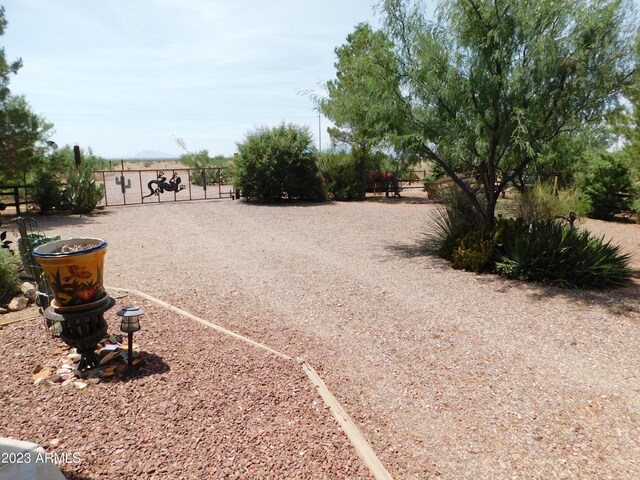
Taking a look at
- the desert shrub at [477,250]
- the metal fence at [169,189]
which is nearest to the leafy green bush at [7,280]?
the desert shrub at [477,250]

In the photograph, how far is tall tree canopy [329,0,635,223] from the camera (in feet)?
23.9

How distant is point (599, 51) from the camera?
7258mm

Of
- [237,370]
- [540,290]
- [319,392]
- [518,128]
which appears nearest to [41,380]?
[237,370]

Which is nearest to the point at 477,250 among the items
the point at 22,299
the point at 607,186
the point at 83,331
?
the point at 83,331

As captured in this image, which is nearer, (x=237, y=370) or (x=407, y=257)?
(x=237, y=370)

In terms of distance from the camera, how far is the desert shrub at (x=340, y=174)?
21.6m

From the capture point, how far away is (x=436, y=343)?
4.80 meters

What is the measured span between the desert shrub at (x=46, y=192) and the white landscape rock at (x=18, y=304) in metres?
12.4

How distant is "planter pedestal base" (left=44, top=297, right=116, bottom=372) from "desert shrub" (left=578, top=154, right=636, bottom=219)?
16.9 m

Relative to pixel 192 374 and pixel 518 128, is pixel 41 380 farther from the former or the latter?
pixel 518 128

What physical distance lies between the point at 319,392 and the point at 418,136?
19.2 feet

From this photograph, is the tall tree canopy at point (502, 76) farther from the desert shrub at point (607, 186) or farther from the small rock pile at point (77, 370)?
the desert shrub at point (607, 186)

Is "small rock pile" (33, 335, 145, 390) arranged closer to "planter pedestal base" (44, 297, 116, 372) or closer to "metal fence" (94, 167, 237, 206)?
"planter pedestal base" (44, 297, 116, 372)

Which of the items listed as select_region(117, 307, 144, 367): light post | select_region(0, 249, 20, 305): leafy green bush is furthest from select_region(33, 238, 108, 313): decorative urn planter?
select_region(0, 249, 20, 305): leafy green bush
